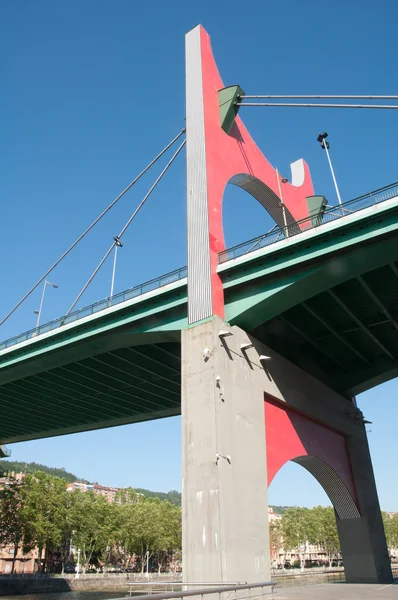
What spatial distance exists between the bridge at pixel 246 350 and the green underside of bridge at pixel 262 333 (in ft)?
0.26

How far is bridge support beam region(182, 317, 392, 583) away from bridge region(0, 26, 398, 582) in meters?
0.06

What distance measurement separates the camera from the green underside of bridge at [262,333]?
19.0m

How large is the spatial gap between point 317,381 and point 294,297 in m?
8.35

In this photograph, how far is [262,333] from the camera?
77.7 ft

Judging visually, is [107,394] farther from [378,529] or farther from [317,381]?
[378,529]

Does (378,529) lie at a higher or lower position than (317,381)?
lower

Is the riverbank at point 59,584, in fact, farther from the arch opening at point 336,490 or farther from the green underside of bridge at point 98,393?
the arch opening at point 336,490

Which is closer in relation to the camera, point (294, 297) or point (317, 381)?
point (294, 297)

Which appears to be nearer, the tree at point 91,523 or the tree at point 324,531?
the tree at point 91,523

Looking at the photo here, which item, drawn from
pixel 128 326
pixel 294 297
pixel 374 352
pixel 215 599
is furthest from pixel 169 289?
pixel 374 352

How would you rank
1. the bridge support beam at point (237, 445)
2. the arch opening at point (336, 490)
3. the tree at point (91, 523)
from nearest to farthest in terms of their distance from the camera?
the bridge support beam at point (237, 445) < the arch opening at point (336, 490) < the tree at point (91, 523)

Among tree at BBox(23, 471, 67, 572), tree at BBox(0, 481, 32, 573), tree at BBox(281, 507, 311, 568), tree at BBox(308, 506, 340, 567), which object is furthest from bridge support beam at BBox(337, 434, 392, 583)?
tree at BBox(308, 506, 340, 567)

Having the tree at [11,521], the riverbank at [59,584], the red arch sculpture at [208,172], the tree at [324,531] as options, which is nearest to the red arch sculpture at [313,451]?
the red arch sculpture at [208,172]

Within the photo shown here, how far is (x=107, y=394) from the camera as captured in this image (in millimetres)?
35375
